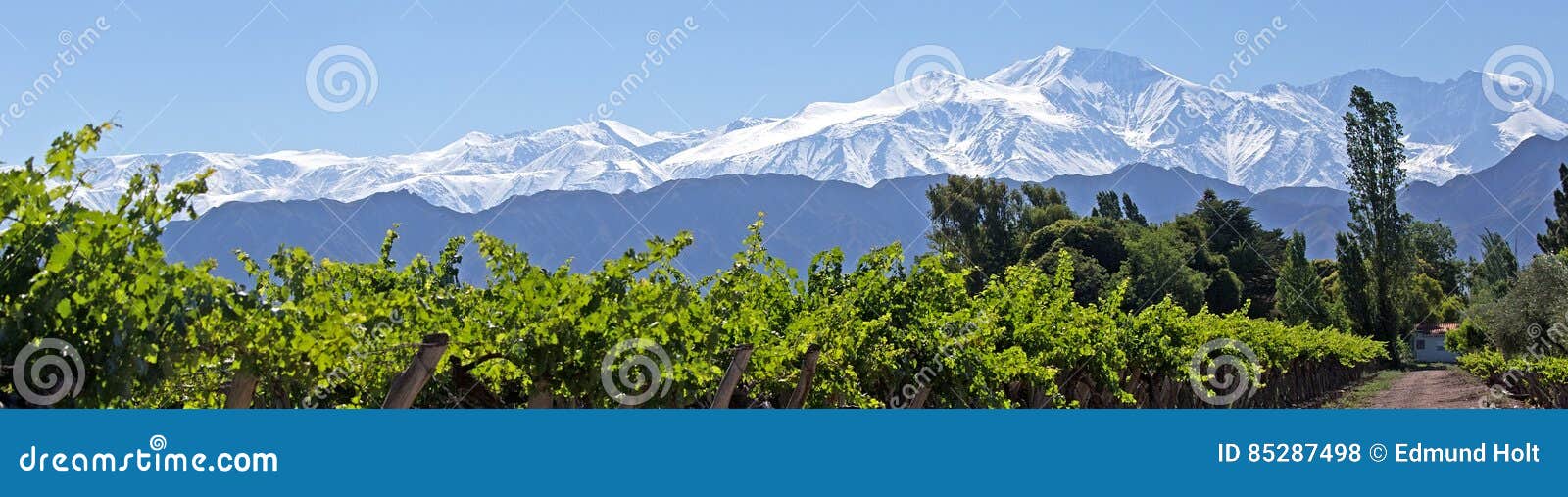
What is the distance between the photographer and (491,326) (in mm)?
7398

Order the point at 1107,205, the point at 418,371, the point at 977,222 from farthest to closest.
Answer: the point at 1107,205, the point at 977,222, the point at 418,371

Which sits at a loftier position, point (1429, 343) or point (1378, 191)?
point (1378, 191)

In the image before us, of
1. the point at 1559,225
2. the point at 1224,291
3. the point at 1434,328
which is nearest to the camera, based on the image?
the point at 1224,291

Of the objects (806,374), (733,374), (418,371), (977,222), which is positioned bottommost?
(418,371)

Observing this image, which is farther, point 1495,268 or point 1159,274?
point 1495,268

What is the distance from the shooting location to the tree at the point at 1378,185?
65.6m

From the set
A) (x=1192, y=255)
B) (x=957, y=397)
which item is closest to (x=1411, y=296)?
(x=1192, y=255)

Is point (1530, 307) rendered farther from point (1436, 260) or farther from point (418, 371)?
point (1436, 260)

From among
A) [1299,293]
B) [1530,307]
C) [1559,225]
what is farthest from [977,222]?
[1559,225]

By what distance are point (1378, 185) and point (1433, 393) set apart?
20.2 meters

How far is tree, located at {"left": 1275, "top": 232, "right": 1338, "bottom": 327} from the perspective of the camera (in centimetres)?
6969

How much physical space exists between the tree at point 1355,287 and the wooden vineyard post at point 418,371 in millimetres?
66621
